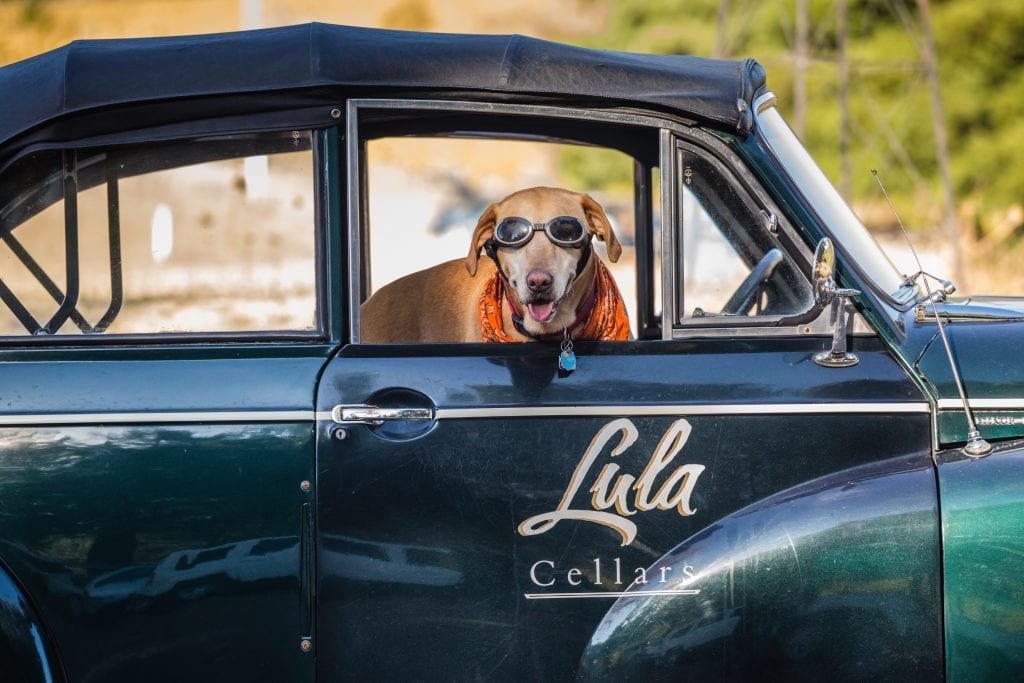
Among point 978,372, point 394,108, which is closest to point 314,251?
point 394,108

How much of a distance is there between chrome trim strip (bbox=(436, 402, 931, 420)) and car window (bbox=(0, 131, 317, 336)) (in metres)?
0.59

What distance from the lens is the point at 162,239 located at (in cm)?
295

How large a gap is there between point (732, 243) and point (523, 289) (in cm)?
57

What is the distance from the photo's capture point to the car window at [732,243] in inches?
109

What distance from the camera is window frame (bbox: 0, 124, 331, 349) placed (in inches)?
108

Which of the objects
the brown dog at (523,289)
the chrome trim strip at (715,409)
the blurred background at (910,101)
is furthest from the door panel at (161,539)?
the blurred background at (910,101)

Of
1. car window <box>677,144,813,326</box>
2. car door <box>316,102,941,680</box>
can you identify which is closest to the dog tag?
car door <box>316,102,941,680</box>

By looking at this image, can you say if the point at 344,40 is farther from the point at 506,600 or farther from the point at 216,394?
the point at 506,600

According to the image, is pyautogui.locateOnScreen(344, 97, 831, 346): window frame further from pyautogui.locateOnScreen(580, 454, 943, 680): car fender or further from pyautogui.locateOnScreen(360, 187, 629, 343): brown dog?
pyautogui.locateOnScreen(580, 454, 943, 680): car fender

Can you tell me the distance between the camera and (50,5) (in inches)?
1075

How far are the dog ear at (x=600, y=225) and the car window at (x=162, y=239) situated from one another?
845 mm

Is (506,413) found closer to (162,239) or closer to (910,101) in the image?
(162,239)

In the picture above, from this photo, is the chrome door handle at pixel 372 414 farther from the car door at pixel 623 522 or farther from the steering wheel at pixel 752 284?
the steering wheel at pixel 752 284

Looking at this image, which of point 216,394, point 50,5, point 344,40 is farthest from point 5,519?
point 50,5
